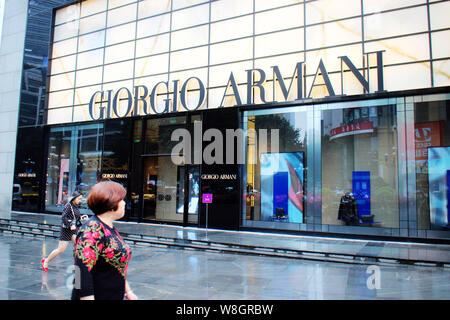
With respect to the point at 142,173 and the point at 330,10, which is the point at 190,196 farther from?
the point at 330,10

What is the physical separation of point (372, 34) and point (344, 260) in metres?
9.19

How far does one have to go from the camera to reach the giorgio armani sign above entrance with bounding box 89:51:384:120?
42.7 feet

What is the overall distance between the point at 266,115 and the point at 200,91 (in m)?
3.55

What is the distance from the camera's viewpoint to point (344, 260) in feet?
28.8

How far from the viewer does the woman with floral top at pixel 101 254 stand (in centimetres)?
251

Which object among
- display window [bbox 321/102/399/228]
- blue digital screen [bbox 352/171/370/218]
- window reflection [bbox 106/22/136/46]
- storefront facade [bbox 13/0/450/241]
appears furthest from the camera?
window reflection [bbox 106/22/136/46]

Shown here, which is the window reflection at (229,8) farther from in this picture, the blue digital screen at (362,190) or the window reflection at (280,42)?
the blue digital screen at (362,190)

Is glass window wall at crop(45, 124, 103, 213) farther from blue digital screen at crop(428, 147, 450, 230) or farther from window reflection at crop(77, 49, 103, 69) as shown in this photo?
blue digital screen at crop(428, 147, 450, 230)

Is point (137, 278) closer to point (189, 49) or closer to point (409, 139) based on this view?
point (409, 139)

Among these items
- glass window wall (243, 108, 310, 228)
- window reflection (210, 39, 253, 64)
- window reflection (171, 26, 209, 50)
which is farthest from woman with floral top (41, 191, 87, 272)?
window reflection (171, 26, 209, 50)

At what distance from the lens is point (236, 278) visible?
7.02m

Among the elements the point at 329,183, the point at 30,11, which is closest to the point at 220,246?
the point at 329,183

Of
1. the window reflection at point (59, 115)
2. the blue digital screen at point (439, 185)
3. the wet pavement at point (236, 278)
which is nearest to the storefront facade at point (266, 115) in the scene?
the blue digital screen at point (439, 185)

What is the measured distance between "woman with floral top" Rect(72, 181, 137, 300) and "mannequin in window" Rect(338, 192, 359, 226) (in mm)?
11572
